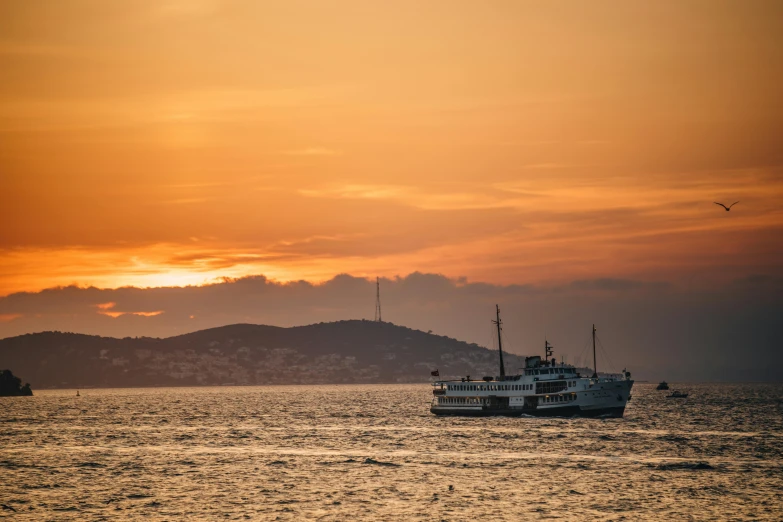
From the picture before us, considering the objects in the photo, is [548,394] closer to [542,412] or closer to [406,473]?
[542,412]

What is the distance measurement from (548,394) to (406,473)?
7863cm

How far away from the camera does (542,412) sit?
176 metres

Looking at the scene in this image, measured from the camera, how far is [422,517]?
74.3 metres

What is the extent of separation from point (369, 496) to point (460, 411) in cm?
10476

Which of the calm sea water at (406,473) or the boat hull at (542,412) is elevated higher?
the boat hull at (542,412)

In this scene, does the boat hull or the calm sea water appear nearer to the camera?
the calm sea water

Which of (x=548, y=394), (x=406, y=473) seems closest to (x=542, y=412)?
(x=548, y=394)

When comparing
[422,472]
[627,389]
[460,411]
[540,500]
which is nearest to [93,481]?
[422,472]

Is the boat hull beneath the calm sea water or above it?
above

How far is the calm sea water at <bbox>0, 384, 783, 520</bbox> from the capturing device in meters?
78.1

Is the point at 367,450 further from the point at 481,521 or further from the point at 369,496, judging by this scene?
the point at 481,521

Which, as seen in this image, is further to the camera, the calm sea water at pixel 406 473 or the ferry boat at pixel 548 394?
the ferry boat at pixel 548 394

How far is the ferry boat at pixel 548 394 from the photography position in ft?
567

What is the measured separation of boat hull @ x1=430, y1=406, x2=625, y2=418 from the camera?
172125mm
